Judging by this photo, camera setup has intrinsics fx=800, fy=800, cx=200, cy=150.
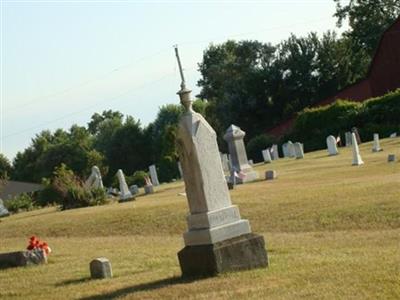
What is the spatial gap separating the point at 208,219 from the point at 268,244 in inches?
165

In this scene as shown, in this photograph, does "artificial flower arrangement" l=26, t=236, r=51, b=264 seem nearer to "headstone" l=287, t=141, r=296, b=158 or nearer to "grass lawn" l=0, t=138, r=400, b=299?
"grass lawn" l=0, t=138, r=400, b=299

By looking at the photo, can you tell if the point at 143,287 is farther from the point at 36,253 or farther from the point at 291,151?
the point at 291,151

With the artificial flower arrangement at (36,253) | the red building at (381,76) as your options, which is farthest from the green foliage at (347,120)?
the artificial flower arrangement at (36,253)

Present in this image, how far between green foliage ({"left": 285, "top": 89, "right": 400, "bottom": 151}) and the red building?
6.31 m

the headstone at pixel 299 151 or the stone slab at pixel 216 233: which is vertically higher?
the headstone at pixel 299 151

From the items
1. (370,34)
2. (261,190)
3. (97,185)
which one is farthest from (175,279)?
(370,34)

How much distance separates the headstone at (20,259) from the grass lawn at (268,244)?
40 cm

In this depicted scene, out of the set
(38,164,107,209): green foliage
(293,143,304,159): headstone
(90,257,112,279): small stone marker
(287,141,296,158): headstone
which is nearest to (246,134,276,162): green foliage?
(287,141,296,158): headstone

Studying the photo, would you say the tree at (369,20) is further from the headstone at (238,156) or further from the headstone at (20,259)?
the headstone at (20,259)

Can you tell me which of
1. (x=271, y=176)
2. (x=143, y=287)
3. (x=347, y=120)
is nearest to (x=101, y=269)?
(x=143, y=287)

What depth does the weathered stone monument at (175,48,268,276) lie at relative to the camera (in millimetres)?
10812

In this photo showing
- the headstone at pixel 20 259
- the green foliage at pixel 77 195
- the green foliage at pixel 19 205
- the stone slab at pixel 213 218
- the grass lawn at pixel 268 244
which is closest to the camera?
the grass lawn at pixel 268 244

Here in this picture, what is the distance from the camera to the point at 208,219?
1099 cm

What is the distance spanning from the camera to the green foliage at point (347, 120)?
176 feet
